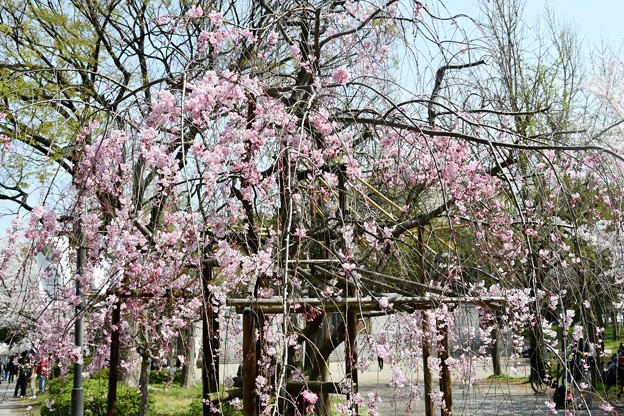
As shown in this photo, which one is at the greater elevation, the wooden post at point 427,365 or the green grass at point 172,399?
the wooden post at point 427,365

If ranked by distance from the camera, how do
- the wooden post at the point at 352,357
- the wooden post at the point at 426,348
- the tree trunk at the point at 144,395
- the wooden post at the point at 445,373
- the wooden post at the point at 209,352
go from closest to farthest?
the wooden post at the point at 352,357
the wooden post at the point at 209,352
the wooden post at the point at 426,348
the wooden post at the point at 445,373
the tree trunk at the point at 144,395

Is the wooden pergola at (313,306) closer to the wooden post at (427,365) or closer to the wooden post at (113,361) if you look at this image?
the wooden post at (427,365)

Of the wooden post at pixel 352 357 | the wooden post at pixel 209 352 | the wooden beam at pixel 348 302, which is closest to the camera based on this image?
the wooden beam at pixel 348 302

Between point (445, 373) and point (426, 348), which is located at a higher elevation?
point (426, 348)

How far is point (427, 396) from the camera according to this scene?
20.2 ft

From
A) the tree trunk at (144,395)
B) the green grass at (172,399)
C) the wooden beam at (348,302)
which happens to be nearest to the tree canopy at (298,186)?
the wooden beam at (348,302)

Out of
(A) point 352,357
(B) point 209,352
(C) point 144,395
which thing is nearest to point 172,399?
(C) point 144,395

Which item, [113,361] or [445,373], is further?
[445,373]

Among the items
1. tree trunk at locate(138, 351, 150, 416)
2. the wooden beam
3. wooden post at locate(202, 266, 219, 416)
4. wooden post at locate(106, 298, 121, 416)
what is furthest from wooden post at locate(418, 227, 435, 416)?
tree trunk at locate(138, 351, 150, 416)

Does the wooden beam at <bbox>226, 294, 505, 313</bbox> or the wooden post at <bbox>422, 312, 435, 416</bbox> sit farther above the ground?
the wooden beam at <bbox>226, 294, 505, 313</bbox>

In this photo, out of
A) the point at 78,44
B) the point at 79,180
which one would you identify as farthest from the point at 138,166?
the point at 78,44

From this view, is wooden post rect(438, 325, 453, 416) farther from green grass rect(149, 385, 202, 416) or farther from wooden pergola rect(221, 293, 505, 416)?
green grass rect(149, 385, 202, 416)

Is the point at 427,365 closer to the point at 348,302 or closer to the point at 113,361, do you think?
the point at 348,302

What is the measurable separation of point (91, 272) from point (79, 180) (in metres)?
1.89
